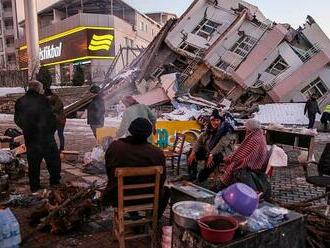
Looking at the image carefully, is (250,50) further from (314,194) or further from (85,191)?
(85,191)

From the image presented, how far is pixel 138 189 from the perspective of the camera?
4078 millimetres

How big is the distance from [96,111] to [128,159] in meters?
6.21

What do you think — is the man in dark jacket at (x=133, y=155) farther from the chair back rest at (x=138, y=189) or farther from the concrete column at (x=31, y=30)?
the concrete column at (x=31, y=30)

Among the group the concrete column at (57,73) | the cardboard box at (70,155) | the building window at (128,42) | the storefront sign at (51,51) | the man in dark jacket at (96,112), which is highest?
the building window at (128,42)

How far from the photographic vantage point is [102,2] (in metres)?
42.9

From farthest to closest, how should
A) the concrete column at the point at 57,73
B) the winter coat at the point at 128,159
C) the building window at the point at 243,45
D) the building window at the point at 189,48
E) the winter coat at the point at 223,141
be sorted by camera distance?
the concrete column at the point at 57,73
the building window at the point at 189,48
the building window at the point at 243,45
the winter coat at the point at 223,141
the winter coat at the point at 128,159

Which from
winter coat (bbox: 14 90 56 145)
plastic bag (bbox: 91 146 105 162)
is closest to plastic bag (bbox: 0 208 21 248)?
winter coat (bbox: 14 90 56 145)

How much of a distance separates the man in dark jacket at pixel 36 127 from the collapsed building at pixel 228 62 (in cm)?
1366

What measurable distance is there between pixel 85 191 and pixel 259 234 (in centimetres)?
312

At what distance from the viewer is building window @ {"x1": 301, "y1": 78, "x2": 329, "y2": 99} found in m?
22.0

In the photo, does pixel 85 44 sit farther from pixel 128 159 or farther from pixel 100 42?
pixel 128 159

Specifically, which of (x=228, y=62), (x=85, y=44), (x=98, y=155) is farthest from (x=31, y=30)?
(x=98, y=155)

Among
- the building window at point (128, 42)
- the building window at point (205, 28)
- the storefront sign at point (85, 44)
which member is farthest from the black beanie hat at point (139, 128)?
the building window at point (128, 42)

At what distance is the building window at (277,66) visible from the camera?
2192 cm
